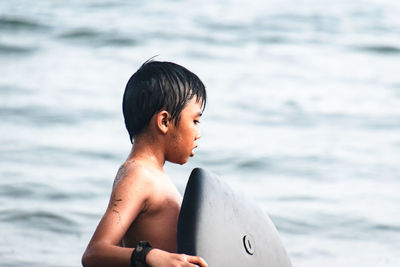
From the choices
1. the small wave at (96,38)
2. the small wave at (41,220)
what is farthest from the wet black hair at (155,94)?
the small wave at (96,38)

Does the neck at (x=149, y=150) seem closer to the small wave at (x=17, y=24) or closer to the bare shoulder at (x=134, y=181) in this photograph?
the bare shoulder at (x=134, y=181)

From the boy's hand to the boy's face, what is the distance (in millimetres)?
359

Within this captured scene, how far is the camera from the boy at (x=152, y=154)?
2309 millimetres

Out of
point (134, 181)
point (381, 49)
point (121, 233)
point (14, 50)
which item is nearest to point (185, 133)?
point (134, 181)

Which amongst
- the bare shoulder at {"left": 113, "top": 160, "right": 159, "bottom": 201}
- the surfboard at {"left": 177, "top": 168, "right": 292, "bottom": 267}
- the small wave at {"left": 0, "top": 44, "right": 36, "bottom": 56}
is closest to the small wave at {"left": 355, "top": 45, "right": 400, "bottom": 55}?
the small wave at {"left": 0, "top": 44, "right": 36, "bottom": 56}

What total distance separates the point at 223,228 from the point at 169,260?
315 mm

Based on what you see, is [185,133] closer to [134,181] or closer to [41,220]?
[134,181]

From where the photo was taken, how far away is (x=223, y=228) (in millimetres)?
2441

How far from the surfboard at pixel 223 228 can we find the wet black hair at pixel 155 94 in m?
0.21

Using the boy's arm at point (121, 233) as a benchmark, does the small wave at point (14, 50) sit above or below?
below

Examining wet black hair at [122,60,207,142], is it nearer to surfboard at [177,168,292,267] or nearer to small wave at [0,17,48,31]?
surfboard at [177,168,292,267]

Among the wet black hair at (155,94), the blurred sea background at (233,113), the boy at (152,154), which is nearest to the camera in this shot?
the boy at (152,154)

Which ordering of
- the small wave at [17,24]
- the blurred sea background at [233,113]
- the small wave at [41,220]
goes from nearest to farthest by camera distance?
the small wave at [41,220], the blurred sea background at [233,113], the small wave at [17,24]

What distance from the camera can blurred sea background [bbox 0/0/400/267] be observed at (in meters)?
4.88
